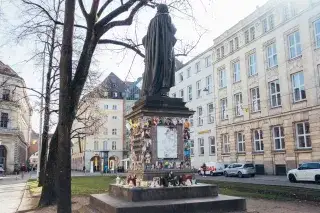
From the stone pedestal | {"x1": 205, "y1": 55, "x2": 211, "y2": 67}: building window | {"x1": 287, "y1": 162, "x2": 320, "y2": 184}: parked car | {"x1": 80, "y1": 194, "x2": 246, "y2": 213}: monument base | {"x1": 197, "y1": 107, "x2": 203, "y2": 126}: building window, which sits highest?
{"x1": 205, "y1": 55, "x2": 211, "y2": 67}: building window

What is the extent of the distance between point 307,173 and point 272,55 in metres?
14.8

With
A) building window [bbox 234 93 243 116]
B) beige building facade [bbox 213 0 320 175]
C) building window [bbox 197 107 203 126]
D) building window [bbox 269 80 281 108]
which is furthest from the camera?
building window [bbox 197 107 203 126]

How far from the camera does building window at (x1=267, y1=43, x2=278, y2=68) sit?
35.0m

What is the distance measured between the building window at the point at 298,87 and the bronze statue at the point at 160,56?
78.5 ft

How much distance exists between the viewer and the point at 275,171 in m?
33.5

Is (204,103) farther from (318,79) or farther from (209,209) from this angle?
Answer: (209,209)

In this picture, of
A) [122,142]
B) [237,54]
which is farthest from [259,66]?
[122,142]

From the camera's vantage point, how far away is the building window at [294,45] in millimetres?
31875

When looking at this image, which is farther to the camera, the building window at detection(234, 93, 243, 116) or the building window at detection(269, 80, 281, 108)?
the building window at detection(234, 93, 243, 116)

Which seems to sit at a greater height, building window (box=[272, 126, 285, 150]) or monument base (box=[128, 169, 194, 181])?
building window (box=[272, 126, 285, 150])

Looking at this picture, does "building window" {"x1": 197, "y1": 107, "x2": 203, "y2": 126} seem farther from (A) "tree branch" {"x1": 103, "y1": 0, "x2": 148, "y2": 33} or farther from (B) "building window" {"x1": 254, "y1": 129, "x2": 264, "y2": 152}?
(A) "tree branch" {"x1": 103, "y1": 0, "x2": 148, "y2": 33}

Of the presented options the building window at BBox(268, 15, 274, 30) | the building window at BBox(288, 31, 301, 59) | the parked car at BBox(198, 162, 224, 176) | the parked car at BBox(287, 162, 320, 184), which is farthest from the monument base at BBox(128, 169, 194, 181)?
the parked car at BBox(198, 162, 224, 176)

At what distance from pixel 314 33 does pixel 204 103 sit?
21.4 metres

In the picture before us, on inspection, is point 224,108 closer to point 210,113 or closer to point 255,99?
point 210,113
